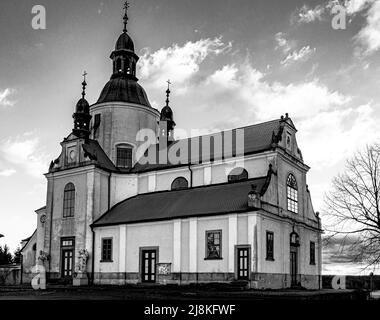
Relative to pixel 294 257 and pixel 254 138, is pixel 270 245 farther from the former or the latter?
pixel 254 138

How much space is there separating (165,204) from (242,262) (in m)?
7.76

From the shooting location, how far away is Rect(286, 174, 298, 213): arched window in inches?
1396

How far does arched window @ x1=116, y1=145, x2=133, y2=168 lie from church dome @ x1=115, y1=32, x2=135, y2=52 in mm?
9361

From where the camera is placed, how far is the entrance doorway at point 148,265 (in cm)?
3406

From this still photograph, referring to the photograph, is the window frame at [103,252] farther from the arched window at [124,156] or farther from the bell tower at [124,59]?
the bell tower at [124,59]

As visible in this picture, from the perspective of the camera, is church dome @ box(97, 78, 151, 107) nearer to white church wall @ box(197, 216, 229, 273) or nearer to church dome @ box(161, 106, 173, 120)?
church dome @ box(161, 106, 173, 120)

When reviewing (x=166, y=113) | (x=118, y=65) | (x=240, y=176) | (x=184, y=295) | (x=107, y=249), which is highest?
(x=118, y=65)

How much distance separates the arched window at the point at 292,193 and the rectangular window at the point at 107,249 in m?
12.9

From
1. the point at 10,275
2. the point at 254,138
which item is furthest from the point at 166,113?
the point at 10,275

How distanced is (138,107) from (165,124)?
12.1 feet

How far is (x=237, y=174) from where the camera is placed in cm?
3547

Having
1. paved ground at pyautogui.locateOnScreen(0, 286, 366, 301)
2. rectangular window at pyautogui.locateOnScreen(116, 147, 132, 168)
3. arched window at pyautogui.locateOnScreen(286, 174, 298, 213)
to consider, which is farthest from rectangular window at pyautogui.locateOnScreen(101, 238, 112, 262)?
arched window at pyautogui.locateOnScreen(286, 174, 298, 213)

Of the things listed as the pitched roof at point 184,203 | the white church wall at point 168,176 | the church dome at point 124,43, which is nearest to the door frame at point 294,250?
the pitched roof at point 184,203
